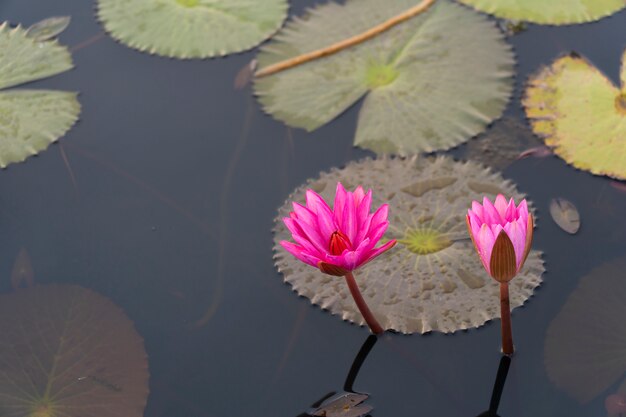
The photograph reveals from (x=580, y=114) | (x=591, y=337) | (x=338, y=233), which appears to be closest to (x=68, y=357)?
(x=338, y=233)

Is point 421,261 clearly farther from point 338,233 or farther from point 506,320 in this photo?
point 338,233

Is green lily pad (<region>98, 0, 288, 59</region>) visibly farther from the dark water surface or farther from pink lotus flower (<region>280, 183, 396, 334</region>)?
pink lotus flower (<region>280, 183, 396, 334</region>)

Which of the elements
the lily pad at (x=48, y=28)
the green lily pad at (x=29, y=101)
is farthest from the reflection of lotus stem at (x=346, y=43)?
the lily pad at (x=48, y=28)

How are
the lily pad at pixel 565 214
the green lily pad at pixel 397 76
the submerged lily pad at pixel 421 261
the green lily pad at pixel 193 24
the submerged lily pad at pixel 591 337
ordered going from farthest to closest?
1. the green lily pad at pixel 193 24
2. the green lily pad at pixel 397 76
3. the lily pad at pixel 565 214
4. the submerged lily pad at pixel 421 261
5. the submerged lily pad at pixel 591 337

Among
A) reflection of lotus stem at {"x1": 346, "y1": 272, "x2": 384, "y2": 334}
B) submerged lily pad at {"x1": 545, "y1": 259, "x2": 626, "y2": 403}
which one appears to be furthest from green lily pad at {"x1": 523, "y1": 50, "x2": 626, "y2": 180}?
reflection of lotus stem at {"x1": 346, "y1": 272, "x2": 384, "y2": 334}

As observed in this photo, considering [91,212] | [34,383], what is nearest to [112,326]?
[34,383]

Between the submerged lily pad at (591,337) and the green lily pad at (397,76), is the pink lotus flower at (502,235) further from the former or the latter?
the green lily pad at (397,76)
